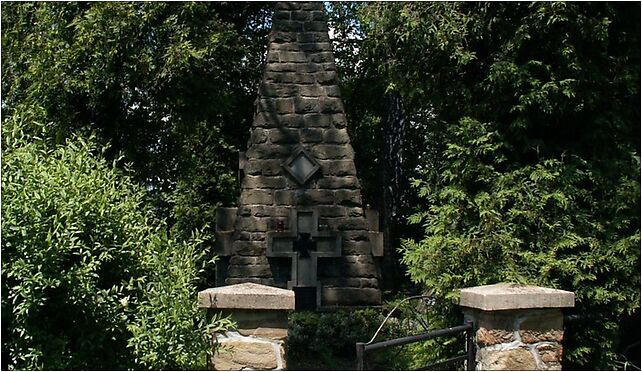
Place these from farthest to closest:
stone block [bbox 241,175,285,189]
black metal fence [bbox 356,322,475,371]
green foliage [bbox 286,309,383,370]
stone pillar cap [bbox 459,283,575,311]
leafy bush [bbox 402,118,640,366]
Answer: stone block [bbox 241,175,285,189] < green foliage [bbox 286,309,383,370] < leafy bush [bbox 402,118,640,366] < stone pillar cap [bbox 459,283,575,311] < black metal fence [bbox 356,322,475,371]

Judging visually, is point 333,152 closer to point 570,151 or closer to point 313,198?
point 313,198

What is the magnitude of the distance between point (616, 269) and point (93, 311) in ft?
11.7

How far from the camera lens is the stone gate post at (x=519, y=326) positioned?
3.94m

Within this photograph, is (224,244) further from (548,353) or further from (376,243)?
(548,353)

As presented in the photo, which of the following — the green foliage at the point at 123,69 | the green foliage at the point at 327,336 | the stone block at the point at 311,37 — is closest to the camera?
the green foliage at the point at 327,336

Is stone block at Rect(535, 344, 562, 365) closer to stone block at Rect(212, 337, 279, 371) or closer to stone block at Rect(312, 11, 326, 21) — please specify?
stone block at Rect(212, 337, 279, 371)

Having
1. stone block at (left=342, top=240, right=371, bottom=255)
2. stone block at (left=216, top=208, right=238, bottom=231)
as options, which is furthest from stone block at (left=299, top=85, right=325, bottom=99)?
stone block at (left=342, top=240, right=371, bottom=255)

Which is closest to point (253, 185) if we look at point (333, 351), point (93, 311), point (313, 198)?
point (313, 198)

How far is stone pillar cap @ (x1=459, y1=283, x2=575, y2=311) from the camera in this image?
391cm

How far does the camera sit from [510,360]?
4016mm

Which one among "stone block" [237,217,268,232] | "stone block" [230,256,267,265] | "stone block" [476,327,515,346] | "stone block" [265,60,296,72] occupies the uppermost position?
"stone block" [265,60,296,72]

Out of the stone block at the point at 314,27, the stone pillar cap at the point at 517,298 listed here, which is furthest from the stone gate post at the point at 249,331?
the stone block at the point at 314,27

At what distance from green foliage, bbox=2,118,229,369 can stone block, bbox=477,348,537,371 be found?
1429 mm

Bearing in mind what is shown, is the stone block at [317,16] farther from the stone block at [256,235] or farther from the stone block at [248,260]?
the stone block at [248,260]
